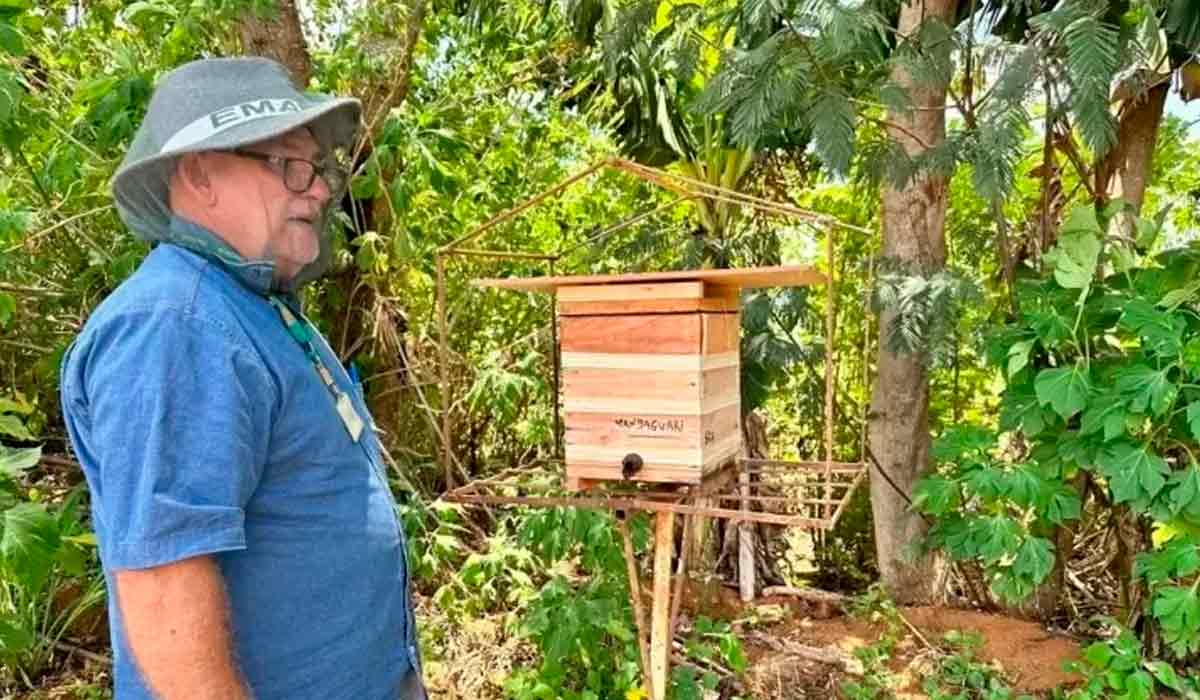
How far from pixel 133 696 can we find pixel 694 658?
7.41 feet

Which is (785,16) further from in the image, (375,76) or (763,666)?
(763,666)

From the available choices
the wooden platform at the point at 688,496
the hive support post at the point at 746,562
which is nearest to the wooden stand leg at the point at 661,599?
the wooden platform at the point at 688,496

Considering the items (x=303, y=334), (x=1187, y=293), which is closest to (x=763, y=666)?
(x=1187, y=293)

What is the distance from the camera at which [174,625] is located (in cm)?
89

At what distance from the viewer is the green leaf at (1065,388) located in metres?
2.47

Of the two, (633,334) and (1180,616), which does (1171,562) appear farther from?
(633,334)

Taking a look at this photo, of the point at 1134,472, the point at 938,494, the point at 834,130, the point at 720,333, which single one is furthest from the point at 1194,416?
the point at 720,333

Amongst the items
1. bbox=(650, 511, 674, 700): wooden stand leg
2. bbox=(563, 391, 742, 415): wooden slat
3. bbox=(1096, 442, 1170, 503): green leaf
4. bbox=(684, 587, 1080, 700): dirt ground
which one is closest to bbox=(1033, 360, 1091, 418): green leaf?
bbox=(1096, 442, 1170, 503): green leaf

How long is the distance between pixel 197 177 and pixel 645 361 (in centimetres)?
104

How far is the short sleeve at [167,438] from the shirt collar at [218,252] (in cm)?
14

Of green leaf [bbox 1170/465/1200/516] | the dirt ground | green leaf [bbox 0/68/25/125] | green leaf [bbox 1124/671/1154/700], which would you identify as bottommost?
the dirt ground

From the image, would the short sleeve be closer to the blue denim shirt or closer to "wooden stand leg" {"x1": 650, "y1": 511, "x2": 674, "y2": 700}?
the blue denim shirt

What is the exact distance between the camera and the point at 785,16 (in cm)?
224

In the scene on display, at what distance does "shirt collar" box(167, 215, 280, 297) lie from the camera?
105 centimetres
